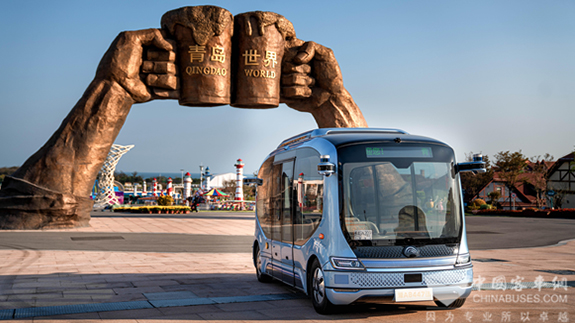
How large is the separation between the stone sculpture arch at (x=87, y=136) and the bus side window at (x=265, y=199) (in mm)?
14152

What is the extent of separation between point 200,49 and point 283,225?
16.7 meters

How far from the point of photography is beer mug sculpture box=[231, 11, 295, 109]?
24.9 m

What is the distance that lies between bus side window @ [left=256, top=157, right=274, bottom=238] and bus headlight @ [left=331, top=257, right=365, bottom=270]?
2.87m

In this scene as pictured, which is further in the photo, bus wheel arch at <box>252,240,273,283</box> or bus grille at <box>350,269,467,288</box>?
bus wheel arch at <box>252,240,273,283</box>

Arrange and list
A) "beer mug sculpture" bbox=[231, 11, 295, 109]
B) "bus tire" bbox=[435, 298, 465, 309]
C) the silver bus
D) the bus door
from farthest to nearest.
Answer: "beer mug sculpture" bbox=[231, 11, 295, 109], the bus door, "bus tire" bbox=[435, 298, 465, 309], the silver bus

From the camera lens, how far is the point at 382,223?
708 centimetres

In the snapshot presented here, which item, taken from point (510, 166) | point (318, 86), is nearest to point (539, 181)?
point (510, 166)

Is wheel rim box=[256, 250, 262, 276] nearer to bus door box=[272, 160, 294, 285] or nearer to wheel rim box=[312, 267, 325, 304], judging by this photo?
bus door box=[272, 160, 294, 285]

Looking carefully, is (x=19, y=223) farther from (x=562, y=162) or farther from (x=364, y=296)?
(x=562, y=162)

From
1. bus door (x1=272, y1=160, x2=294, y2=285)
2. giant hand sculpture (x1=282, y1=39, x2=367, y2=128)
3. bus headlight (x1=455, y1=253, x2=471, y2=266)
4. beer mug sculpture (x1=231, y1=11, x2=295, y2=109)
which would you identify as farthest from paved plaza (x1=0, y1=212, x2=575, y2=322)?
giant hand sculpture (x1=282, y1=39, x2=367, y2=128)

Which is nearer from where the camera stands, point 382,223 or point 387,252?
point 387,252

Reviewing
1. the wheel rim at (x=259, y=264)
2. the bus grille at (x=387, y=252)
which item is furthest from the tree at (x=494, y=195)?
the bus grille at (x=387, y=252)

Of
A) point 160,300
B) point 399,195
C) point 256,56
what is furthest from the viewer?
point 256,56

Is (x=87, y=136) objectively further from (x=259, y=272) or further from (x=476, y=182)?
(x=476, y=182)
